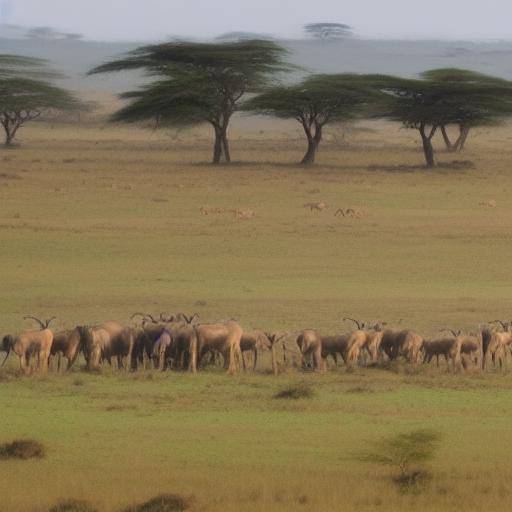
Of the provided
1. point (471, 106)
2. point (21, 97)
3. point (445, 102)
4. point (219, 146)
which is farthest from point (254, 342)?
point (21, 97)

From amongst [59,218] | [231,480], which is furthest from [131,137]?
[231,480]

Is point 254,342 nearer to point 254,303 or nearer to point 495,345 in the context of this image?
point 495,345

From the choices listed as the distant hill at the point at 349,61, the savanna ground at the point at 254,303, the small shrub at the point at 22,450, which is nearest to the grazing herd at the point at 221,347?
the savanna ground at the point at 254,303

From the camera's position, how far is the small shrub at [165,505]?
10.1m

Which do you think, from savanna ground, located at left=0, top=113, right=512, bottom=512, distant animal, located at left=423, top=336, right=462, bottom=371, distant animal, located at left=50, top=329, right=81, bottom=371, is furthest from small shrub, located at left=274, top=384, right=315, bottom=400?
distant animal, located at left=50, top=329, right=81, bottom=371

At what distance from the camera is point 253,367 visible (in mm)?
16469

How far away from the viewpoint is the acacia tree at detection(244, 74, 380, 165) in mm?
51125

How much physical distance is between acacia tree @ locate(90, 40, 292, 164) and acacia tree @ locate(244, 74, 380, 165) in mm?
1082

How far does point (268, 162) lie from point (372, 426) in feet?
122

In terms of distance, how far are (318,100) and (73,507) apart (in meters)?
42.2

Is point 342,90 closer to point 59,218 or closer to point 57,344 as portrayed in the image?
point 59,218

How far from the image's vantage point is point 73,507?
33.2 ft

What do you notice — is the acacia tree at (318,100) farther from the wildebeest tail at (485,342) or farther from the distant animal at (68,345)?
the distant animal at (68,345)

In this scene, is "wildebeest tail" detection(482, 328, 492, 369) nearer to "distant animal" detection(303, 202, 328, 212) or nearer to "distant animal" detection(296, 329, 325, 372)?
"distant animal" detection(296, 329, 325, 372)
